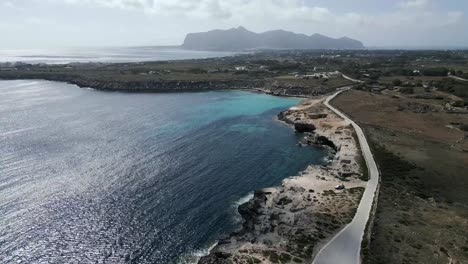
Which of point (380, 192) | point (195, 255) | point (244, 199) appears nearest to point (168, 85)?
point (244, 199)

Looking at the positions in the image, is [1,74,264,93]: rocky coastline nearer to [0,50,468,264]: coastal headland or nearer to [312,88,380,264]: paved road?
[0,50,468,264]: coastal headland

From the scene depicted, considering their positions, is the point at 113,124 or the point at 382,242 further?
the point at 113,124

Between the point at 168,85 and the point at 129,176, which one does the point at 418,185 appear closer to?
the point at 129,176

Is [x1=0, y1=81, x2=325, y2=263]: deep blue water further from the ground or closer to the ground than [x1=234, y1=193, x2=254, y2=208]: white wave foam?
further from the ground

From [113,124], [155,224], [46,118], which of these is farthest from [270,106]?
[155,224]

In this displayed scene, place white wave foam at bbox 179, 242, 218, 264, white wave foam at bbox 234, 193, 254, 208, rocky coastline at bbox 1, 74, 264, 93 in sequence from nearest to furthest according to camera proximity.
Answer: white wave foam at bbox 179, 242, 218, 264 → white wave foam at bbox 234, 193, 254, 208 → rocky coastline at bbox 1, 74, 264, 93

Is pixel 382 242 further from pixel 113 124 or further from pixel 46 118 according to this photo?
pixel 46 118

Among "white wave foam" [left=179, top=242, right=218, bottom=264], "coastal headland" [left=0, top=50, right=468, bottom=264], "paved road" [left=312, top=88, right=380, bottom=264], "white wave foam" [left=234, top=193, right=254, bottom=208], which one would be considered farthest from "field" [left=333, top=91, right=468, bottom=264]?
"white wave foam" [left=234, top=193, right=254, bottom=208]
